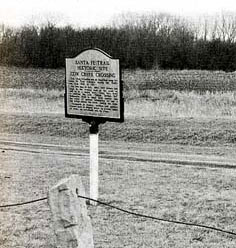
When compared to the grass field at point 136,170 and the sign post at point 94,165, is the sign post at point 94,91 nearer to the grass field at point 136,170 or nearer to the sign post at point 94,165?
the sign post at point 94,165

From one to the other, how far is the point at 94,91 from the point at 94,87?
0.06 meters

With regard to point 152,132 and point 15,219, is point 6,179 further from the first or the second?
point 152,132

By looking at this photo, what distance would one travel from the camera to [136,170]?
1171cm

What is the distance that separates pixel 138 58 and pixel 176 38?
7.49ft

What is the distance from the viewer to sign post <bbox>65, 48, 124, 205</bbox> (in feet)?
29.4

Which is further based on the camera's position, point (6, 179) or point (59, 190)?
point (6, 179)

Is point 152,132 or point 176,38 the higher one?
point 176,38

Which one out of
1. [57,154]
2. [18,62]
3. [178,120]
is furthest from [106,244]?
[18,62]

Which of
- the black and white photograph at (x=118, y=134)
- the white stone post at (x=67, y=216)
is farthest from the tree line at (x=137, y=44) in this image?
the white stone post at (x=67, y=216)

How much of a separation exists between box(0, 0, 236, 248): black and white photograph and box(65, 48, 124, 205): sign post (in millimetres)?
17

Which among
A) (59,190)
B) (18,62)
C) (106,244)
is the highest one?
(18,62)

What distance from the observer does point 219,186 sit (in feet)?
33.4

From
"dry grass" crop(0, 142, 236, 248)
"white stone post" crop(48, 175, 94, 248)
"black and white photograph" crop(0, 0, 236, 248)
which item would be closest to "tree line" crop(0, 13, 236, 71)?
"black and white photograph" crop(0, 0, 236, 248)

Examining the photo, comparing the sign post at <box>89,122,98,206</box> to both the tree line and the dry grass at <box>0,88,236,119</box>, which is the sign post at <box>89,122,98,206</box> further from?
the tree line
